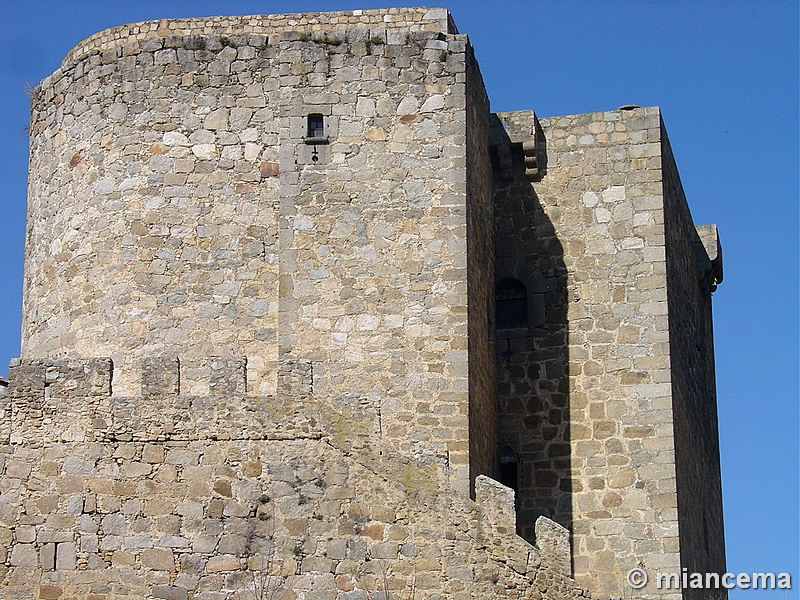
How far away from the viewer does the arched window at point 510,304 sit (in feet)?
70.8

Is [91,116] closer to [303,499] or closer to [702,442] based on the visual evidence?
[303,499]

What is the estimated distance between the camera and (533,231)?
2175cm

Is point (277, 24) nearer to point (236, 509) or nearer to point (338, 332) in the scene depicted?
point (338, 332)

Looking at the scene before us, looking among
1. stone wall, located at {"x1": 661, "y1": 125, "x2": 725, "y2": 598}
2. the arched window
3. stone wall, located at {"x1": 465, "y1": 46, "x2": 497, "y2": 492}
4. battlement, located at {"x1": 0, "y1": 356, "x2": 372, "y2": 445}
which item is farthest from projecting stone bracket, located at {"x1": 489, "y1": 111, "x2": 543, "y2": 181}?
battlement, located at {"x1": 0, "y1": 356, "x2": 372, "y2": 445}

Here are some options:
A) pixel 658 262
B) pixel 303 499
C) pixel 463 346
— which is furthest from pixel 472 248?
pixel 303 499

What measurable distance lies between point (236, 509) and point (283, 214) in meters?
4.36

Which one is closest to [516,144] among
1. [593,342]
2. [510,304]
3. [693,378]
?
[510,304]

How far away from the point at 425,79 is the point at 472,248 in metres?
1.93

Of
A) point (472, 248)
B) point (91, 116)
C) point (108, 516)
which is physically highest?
point (91, 116)

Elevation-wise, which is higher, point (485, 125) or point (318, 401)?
point (485, 125)

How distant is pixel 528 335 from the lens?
21.4 meters

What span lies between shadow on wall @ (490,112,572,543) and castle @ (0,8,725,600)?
Result: 0.03 meters

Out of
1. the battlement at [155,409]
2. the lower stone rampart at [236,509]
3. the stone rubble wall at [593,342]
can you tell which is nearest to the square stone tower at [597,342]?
the stone rubble wall at [593,342]

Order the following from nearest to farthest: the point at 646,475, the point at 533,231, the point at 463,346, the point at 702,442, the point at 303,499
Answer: the point at 303,499 < the point at 463,346 < the point at 646,475 < the point at 533,231 < the point at 702,442
